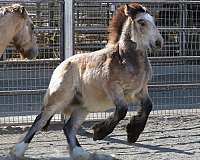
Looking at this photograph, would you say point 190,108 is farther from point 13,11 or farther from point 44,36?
point 13,11

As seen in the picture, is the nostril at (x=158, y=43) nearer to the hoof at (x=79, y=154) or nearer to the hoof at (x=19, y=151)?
the hoof at (x=79, y=154)

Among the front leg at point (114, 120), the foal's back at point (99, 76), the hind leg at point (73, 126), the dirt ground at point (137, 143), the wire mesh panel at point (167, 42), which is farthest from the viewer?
the wire mesh panel at point (167, 42)

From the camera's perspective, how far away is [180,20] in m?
12.4

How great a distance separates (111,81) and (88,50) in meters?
4.26

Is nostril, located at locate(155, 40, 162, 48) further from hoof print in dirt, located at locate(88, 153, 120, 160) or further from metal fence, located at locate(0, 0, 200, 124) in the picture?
metal fence, located at locate(0, 0, 200, 124)

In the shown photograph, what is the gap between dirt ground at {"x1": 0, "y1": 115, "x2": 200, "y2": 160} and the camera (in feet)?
23.5

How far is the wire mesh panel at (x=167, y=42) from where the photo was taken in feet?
33.0

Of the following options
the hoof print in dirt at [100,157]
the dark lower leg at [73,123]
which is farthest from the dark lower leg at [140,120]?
the dark lower leg at [73,123]

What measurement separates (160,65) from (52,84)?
17.7ft

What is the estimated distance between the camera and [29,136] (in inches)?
275

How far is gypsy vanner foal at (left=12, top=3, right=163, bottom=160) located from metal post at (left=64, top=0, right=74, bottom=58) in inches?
88.3

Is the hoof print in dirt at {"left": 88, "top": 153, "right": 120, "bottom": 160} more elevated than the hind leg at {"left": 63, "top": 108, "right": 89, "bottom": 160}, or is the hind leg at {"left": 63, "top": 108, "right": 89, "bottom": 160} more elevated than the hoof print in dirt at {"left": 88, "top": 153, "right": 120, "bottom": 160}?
the hind leg at {"left": 63, "top": 108, "right": 89, "bottom": 160}

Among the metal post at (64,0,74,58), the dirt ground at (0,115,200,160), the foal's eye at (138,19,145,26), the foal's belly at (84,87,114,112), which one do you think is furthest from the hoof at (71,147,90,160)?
the metal post at (64,0,74,58)

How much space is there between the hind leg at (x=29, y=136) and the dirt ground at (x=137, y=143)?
0.13 meters
